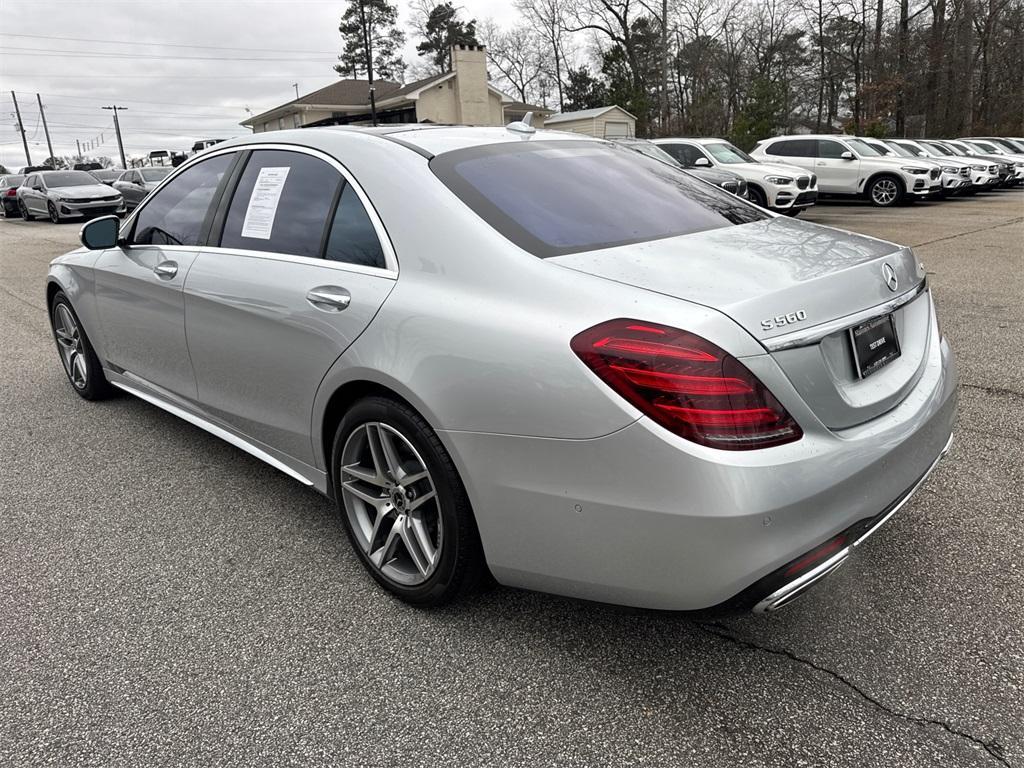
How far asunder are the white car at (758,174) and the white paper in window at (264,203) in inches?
523

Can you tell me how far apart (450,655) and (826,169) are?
764 inches

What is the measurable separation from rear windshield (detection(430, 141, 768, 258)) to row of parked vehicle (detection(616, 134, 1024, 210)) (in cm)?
1090

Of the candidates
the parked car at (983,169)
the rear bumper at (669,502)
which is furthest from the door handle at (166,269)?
the parked car at (983,169)

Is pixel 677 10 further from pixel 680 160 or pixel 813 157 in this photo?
pixel 680 160

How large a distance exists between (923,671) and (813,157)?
19.1 m

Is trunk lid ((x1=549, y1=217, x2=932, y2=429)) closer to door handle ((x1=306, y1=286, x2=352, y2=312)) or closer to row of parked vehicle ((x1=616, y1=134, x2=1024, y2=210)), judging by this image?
door handle ((x1=306, y1=286, x2=352, y2=312))

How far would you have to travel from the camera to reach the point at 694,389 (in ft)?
6.11

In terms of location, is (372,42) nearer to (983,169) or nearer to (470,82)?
(470,82)

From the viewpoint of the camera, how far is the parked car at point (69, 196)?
21859mm

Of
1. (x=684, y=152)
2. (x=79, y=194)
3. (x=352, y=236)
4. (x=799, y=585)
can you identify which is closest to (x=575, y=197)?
(x=352, y=236)

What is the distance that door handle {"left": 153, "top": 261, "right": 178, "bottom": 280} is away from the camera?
3559mm

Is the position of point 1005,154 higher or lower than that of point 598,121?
lower

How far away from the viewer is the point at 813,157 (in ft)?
62.8

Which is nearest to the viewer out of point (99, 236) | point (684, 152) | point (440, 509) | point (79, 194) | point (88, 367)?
point (440, 509)
